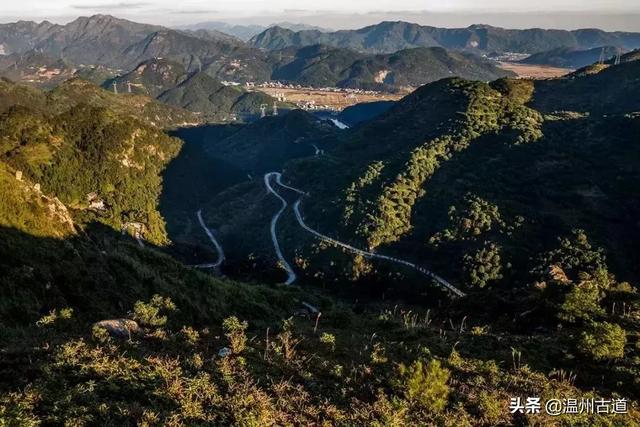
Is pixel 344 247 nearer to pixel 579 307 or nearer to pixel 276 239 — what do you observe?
pixel 276 239

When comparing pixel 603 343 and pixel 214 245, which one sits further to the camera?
pixel 214 245

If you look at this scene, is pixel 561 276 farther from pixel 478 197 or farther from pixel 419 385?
pixel 419 385

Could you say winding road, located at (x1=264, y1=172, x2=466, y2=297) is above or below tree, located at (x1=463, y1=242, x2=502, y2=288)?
below

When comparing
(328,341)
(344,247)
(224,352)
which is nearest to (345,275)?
(344,247)

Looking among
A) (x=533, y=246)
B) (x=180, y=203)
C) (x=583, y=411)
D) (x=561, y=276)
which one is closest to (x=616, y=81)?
(x=533, y=246)

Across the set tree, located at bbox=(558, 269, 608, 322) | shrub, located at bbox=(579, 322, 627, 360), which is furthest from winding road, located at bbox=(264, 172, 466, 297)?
shrub, located at bbox=(579, 322, 627, 360)

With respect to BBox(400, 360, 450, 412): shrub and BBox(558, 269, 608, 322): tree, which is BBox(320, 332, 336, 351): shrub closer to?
BBox(400, 360, 450, 412): shrub

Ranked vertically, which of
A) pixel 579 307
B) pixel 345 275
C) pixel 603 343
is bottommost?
pixel 345 275

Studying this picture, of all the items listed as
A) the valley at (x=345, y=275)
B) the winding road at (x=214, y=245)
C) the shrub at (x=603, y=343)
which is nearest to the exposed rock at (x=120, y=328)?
the valley at (x=345, y=275)

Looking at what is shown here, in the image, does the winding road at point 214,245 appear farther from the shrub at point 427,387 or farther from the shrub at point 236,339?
the shrub at point 427,387
